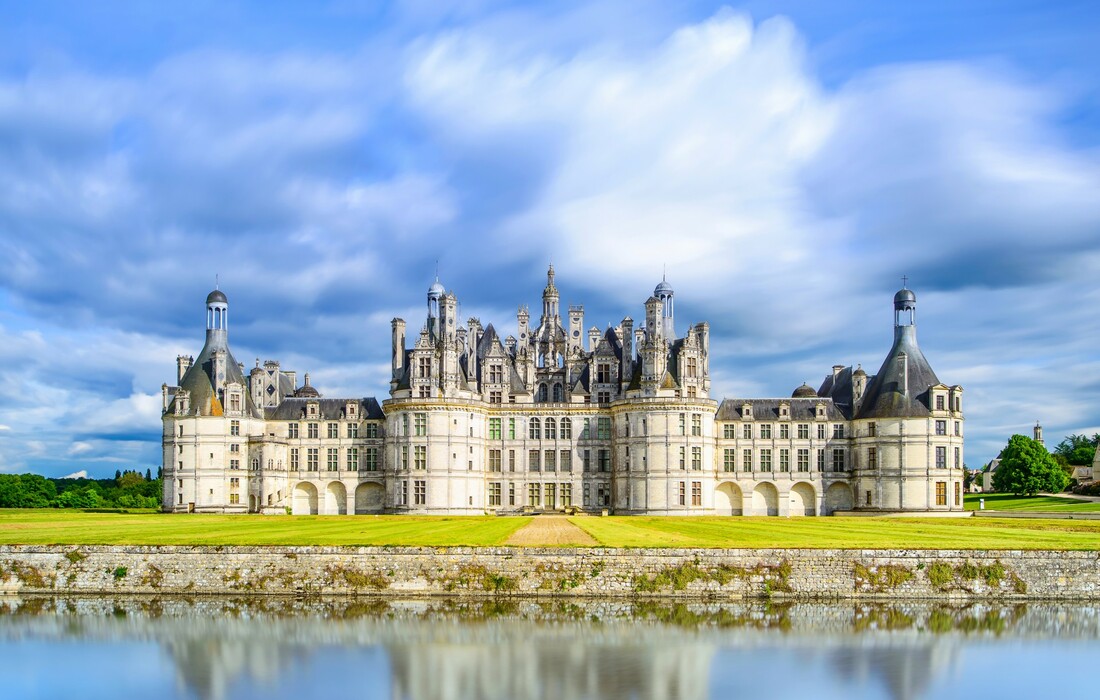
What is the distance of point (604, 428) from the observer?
72.5 m

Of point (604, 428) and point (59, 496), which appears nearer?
point (604, 428)

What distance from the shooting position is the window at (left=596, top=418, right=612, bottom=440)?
7238 cm

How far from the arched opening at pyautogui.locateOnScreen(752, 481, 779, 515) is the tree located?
29631 mm

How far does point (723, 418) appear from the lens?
241 ft

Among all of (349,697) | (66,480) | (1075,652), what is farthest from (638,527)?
(66,480)

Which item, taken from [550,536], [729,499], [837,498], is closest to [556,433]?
[729,499]

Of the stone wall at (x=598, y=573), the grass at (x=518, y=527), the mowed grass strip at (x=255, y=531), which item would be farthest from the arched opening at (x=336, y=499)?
the stone wall at (x=598, y=573)

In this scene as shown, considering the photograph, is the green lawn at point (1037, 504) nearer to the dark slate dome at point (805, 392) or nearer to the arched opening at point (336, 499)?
the dark slate dome at point (805, 392)

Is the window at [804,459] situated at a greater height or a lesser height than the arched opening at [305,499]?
greater

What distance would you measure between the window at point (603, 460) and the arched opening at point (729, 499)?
7660mm

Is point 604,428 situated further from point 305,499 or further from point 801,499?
point 305,499

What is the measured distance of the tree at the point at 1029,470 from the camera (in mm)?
90438

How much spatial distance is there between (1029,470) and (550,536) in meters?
61.2

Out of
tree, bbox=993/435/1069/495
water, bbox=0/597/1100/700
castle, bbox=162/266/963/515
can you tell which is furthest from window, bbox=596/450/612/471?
tree, bbox=993/435/1069/495
